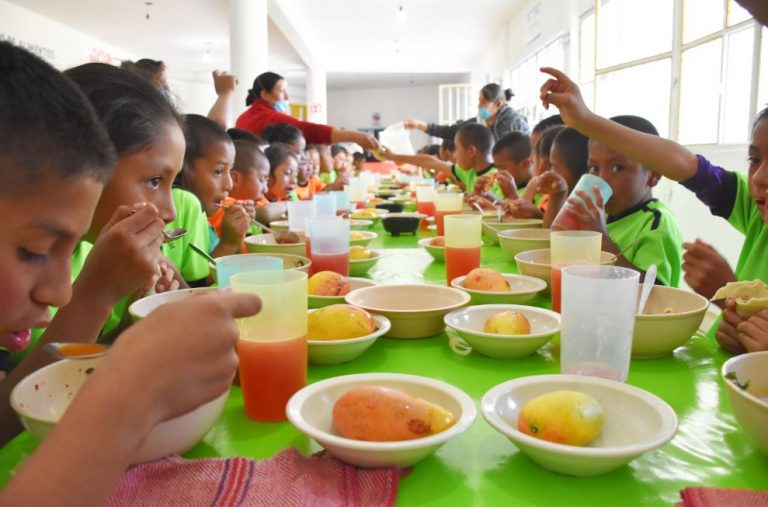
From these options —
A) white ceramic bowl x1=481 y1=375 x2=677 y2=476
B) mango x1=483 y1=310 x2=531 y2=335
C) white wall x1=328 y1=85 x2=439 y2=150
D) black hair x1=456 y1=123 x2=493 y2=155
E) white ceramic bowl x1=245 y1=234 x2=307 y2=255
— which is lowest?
white ceramic bowl x1=481 y1=375 x2=677 y2=476

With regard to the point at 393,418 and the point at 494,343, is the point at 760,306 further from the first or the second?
the point at 393,418

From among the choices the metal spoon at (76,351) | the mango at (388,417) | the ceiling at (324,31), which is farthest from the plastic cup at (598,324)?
the ceiling at (324,31)

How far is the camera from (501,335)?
964mm

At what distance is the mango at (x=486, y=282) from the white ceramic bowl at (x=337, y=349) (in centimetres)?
37

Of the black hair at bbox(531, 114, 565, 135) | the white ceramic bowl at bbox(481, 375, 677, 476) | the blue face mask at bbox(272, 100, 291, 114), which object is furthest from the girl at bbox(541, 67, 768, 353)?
the blue face mask at bbox(272, 100, 291, 114)

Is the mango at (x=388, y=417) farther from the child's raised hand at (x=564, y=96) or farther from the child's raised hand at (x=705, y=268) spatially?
the child's raised hand at (x=564, y=96)

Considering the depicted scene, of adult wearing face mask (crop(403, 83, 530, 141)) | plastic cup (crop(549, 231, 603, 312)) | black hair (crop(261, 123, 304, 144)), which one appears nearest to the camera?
plastic cup (crop(549, 231, 603, 312))

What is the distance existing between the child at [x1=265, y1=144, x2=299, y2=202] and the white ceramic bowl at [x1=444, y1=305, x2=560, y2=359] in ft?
8.64

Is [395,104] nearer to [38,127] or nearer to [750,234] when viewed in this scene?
[750,234]

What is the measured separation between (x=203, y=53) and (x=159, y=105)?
12566 millimetres

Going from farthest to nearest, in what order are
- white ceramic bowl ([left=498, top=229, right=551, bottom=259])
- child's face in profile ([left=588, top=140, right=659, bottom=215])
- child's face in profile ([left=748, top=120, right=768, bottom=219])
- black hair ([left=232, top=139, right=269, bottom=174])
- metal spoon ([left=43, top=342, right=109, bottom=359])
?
black hair ([left=232, top=139, right=269, bottom=174]) < child's face in profile ([left=588, top=140, right=659, bottom=215]) < white ceramic bowl ([left=498, top=229, right=551, bottom=259]) < child's face in profile ([left=748, top=120, right=768, bottom=219]) < metal spoon ([left=43, top=342, right=109, bottom=359])

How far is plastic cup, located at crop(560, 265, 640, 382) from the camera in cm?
84

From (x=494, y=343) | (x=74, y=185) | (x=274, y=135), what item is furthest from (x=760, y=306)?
(x=274, y=135)

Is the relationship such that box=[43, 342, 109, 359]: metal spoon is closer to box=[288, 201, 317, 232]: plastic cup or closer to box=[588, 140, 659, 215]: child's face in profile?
box=[288, 201, 317, 232]: plastic cup
